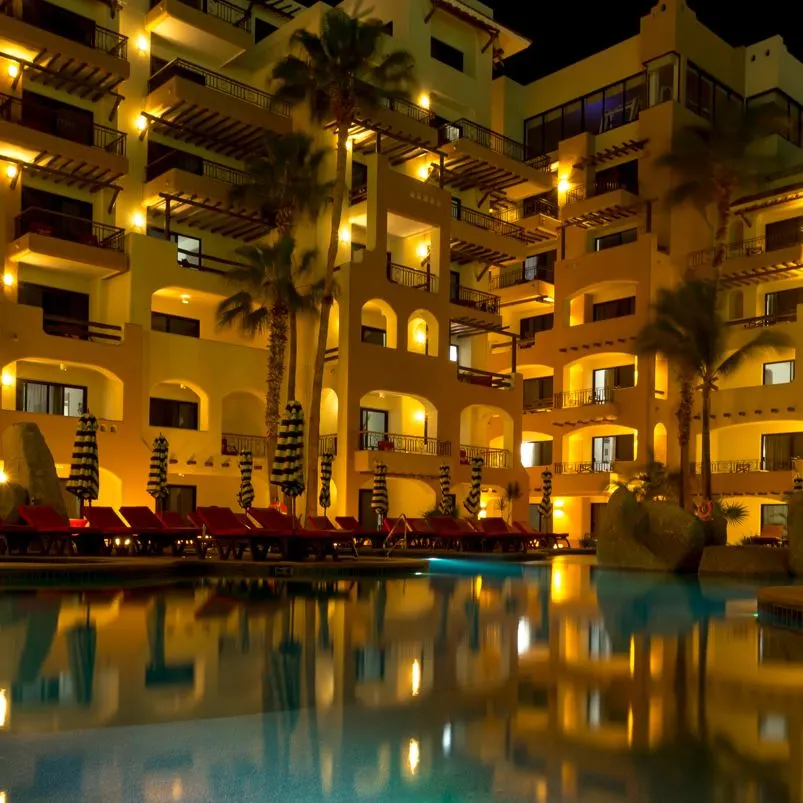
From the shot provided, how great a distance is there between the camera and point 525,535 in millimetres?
30109

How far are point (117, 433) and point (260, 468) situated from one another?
531cm

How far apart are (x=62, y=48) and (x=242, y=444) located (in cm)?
1400

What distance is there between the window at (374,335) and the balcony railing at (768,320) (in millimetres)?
14752

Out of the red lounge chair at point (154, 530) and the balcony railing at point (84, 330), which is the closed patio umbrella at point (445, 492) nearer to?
the balcony railing at point (84, 330)

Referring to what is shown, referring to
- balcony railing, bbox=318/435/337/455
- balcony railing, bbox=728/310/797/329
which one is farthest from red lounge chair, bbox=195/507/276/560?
balcony railing, bbox=728/310/797/329

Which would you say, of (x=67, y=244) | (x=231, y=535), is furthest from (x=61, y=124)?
(x=231, y=535)

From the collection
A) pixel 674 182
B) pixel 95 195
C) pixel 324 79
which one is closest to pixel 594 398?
pixel 674 182

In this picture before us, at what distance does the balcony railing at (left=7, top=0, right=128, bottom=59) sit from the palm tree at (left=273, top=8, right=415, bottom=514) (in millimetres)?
5867

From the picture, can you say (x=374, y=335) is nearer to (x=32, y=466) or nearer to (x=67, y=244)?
(x=67, y=244)

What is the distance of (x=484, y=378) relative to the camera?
40.6 metres

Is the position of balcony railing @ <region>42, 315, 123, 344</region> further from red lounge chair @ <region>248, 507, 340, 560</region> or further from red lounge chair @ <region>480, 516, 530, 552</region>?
red lounge chair @ <region>480, 516, 530, 552</region>

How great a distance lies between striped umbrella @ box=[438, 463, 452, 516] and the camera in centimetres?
3356

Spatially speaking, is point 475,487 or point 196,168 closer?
point 475,487

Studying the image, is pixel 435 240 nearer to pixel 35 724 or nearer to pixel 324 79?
pixel 324 79
